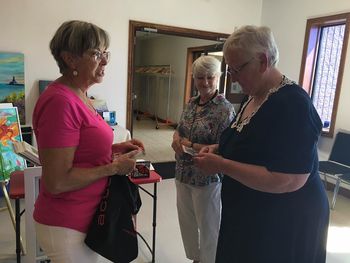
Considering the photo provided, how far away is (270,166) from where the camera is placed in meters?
0.99

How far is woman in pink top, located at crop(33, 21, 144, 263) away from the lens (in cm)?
91

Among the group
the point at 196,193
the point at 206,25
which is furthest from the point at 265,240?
the point at 206,25

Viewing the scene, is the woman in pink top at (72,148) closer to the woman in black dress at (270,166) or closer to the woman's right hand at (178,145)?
the woman in black dress at (270,166)

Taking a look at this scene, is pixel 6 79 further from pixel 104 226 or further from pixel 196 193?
pixel 104 226

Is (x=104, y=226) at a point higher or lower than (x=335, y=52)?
lower

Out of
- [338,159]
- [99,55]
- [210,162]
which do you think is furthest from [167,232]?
[338,159]

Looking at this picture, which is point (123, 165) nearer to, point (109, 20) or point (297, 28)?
point (109, 20)

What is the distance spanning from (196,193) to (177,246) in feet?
2.59

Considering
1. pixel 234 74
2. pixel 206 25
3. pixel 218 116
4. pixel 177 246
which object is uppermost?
pixel 206 25

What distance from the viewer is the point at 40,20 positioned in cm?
344

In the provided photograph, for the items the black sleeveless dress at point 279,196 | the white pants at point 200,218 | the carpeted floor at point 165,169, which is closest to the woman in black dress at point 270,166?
the black sleeveless dress at point 279,196

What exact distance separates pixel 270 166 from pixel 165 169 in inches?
134

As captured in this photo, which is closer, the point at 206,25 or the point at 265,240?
the point at 265,240

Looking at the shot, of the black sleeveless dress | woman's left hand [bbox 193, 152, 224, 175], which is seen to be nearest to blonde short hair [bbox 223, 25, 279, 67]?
the black sleeveless dress
